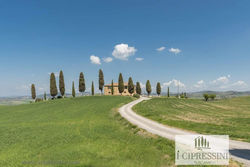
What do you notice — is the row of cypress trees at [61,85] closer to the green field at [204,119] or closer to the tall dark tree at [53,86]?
the tall dark tree at [53,86]

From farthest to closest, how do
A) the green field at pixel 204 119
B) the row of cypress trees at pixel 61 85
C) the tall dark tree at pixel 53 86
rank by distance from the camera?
the row of cypress trees at pixel 61 85
the tall dark tree at pixel 53 86
the green field at pixel 204 119

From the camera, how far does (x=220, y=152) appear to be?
30.8 ft

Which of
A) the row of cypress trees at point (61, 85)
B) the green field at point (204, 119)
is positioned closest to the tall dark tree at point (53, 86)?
the row of cypress trees at point (61, 85)

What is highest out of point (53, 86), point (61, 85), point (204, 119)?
point (61, 85)

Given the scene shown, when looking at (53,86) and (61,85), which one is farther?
(61,85)

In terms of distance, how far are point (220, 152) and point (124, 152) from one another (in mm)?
7371

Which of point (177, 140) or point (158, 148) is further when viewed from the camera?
point (177, 140)

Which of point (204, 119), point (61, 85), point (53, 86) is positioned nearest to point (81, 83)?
point (61, 85)

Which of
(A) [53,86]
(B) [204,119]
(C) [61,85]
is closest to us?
(B) [204,119]

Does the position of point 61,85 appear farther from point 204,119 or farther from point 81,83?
point 204,119

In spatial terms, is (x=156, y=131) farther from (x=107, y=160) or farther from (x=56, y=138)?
(x=56, y=138)

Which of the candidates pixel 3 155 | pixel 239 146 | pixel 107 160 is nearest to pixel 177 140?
pixel 239 146

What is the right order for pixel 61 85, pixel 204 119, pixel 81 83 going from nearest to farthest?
pixel 204 119 < pixel 61 85 < pixel 81 83

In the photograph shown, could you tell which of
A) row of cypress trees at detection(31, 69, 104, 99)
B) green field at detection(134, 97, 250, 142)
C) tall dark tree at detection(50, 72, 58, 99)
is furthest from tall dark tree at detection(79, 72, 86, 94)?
green field at detection(134, 97, 250, 142)
